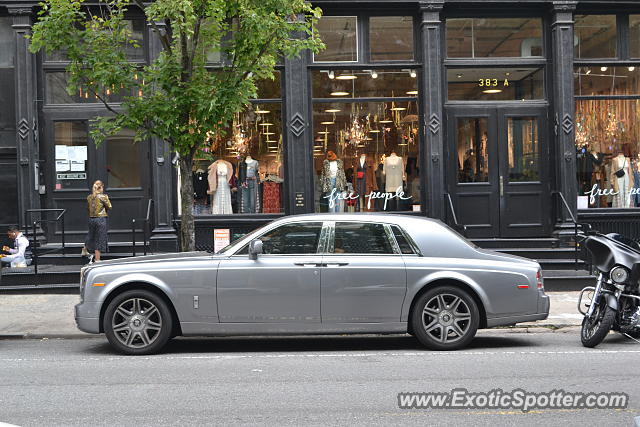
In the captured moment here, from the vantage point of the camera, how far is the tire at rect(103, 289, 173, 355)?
9.44 metres

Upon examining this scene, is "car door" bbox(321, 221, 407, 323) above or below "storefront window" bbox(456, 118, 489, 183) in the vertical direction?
below

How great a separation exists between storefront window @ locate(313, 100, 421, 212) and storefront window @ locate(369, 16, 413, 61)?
991mm

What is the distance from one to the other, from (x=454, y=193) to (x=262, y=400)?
425 inches

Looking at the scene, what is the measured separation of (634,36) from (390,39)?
530 centimetres

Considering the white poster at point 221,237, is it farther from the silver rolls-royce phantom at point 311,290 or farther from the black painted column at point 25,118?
the silver rolls-royce phantom at point 311,290

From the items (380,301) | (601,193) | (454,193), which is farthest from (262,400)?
(601,193)

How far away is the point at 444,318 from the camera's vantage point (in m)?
9.52

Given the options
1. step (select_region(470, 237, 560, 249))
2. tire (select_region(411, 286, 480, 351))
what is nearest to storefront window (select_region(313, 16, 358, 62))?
step (select_region(470, 237, 560, 249))

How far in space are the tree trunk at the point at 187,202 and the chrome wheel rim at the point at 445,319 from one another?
161 inches

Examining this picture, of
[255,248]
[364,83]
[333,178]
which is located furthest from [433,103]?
[255,248]

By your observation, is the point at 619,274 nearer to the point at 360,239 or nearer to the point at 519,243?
the point at 360,239

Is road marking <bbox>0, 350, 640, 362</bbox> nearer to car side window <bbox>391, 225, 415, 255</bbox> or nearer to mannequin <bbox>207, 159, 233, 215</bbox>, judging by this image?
car side window <bbox>391, 225, 415, 255</bbox>

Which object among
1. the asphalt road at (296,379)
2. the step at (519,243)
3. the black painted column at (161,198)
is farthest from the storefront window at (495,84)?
the asphalt road at (296,379)

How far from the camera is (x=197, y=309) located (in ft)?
30.7
